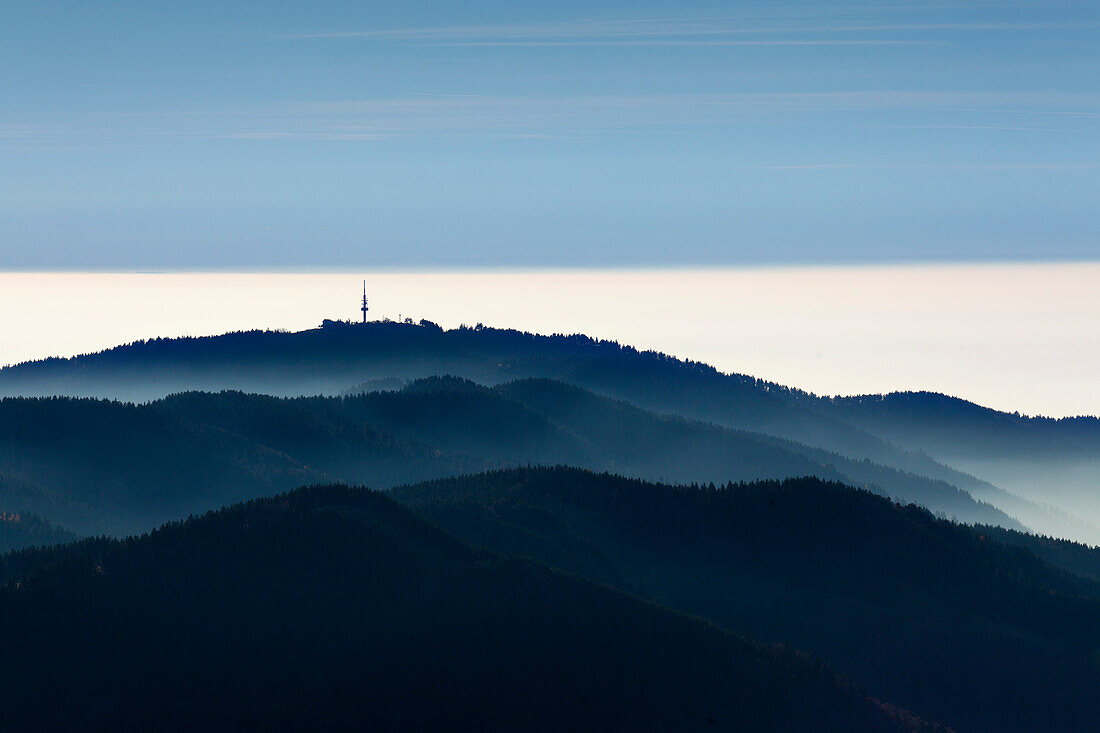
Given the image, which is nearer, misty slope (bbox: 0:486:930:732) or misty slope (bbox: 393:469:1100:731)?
misty slope (bbox: 0:486:930:732)

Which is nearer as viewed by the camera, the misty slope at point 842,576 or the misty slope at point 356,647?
the misty slope at point 356,647

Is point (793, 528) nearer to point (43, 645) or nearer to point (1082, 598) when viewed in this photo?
point (1082, 598)

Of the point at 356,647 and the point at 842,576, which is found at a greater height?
the point at 356,647

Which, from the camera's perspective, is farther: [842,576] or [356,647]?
[842,576]

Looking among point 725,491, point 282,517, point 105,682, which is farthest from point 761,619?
point 105,682
